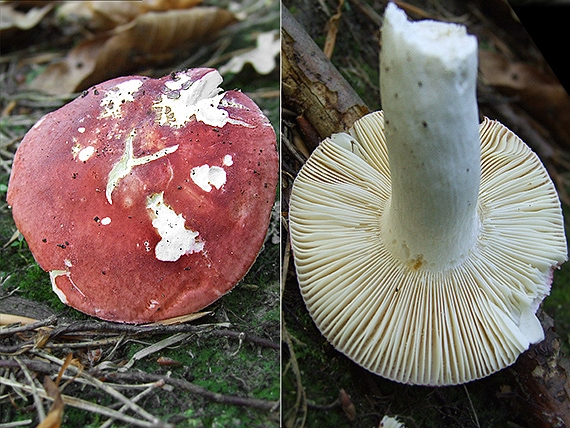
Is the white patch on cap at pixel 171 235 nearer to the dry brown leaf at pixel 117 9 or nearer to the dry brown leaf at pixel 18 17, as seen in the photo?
the dry brown leaf at pixel 117 9

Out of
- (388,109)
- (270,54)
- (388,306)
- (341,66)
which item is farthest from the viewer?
(270,54)

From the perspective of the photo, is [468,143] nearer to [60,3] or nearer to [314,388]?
[314,388]

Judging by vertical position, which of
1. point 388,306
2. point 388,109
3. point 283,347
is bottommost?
point 283,347

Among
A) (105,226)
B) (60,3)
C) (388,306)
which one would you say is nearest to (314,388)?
(388,306)

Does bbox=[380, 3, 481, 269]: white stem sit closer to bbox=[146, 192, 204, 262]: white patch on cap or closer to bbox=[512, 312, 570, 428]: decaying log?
bbox=[512, 312, 570, 428]: decaying log

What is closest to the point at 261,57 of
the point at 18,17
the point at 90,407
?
the point at 18,17

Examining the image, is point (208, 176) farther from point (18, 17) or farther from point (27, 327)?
point (18, 17)
